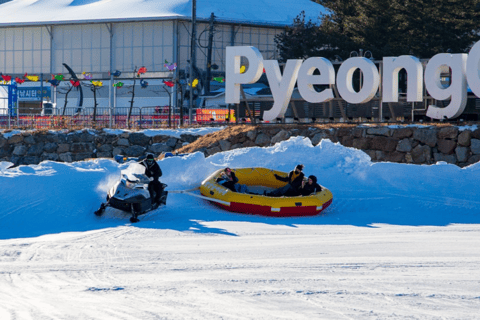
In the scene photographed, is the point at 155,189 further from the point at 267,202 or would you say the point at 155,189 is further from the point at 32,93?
the point at 32,93

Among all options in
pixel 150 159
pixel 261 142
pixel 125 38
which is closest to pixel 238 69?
pixel 261 142

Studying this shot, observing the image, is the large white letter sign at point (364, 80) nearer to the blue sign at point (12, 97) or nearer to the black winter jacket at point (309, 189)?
the black winter jacket at point (309, 189)

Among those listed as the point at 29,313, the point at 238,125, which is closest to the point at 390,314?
the point at 29,313

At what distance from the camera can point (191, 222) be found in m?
14.6

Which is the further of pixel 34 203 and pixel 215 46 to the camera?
pixel 215 46

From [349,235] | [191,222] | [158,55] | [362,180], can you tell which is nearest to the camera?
[349,235]

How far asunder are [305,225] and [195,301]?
679 centimetres

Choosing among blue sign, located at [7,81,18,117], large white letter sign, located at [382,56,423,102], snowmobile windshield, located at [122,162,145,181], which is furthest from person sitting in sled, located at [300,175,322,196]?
blue sign, located at [7,81,18,117]

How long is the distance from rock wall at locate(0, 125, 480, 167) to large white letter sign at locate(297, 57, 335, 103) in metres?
1.30

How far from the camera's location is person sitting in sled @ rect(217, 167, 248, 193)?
16.8 metres

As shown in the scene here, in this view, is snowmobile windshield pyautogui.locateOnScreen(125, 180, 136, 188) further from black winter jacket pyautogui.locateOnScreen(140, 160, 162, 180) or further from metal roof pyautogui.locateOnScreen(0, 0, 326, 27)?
metal roof pyautogui.locateOnScreen(0, 0, 326, 27)

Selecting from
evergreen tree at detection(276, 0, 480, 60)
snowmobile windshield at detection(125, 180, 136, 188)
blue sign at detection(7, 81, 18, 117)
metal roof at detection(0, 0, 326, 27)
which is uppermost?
metal roof at detection(0, 0, 326, 27)

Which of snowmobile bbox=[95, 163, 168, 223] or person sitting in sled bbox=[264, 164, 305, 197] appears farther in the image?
person sitting in sled bbox=[264, 164, 305, 197]

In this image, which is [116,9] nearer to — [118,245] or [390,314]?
[118,245]
